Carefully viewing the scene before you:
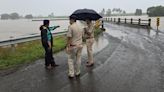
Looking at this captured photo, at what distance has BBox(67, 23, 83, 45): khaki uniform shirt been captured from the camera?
25.4 feet

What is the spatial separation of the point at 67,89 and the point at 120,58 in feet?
16.6

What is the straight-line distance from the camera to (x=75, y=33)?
784 centimetres

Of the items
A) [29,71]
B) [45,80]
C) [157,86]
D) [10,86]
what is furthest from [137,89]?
[29,71]

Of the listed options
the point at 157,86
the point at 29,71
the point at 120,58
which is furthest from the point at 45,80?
the point at 120,58

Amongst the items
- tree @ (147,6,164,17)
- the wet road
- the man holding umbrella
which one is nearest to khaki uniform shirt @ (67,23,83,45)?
the wet road

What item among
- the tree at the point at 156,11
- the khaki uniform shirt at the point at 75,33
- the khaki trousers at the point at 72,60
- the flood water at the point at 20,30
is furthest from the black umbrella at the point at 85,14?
the tree at the point at 156,11

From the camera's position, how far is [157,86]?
6781mm

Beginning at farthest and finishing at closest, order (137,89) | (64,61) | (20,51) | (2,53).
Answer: (20,51)
(2,53)
(64,61)
(137,89)

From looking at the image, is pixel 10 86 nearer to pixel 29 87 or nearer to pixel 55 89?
pixel 29 87

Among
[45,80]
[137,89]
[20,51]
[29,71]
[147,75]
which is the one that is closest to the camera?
[137,89]

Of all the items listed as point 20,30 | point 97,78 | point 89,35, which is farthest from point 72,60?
point 20,30

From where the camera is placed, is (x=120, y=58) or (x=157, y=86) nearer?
(x=157, y=86)

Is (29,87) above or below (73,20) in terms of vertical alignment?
below

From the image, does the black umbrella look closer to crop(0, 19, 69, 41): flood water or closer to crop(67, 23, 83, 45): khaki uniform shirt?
crop(67, 23, 83, 45): khaki uniform shirt
